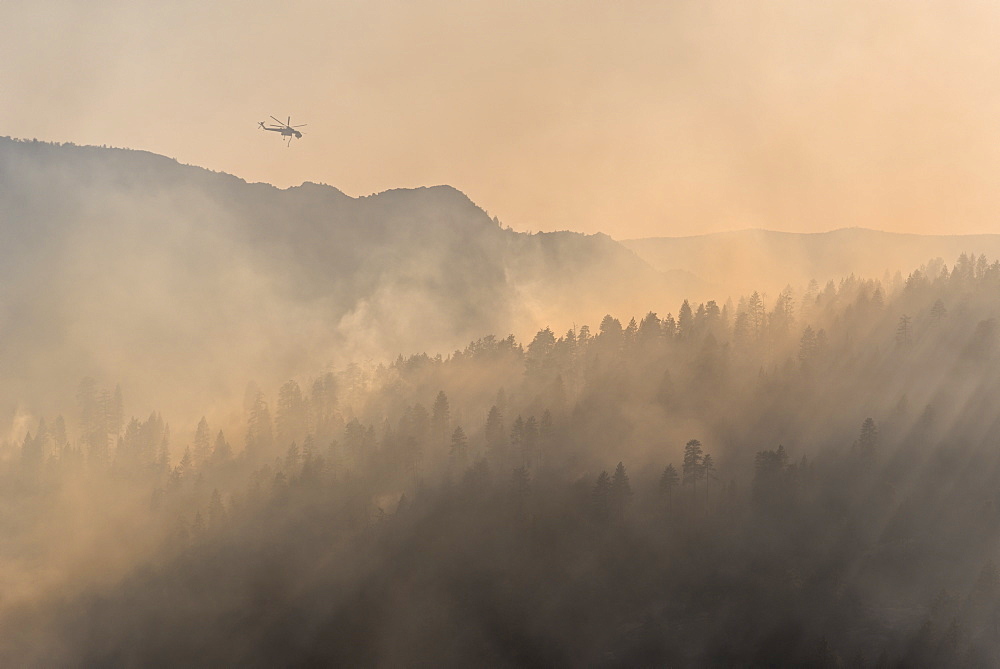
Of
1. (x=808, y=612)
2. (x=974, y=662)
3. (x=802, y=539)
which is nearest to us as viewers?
(x=974, y=662)

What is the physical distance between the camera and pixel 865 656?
16625 cm

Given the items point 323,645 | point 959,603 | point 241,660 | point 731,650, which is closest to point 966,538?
point 959,603

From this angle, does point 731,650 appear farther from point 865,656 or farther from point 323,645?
point 323,645

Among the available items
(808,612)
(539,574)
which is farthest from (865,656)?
(539,574)

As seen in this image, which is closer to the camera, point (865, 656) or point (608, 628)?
point (865, 656)

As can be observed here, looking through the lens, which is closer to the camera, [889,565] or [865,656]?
[865,656]

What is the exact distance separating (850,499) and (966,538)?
874 inches

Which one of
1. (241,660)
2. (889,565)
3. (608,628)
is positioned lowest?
(241,660)

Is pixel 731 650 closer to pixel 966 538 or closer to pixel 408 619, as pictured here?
pixel 966 538

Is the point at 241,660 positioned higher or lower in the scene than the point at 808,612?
lower

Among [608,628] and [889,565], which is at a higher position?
[889,565]

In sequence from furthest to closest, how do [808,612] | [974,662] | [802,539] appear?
1. [802,539]
2. [808,612]
3. [974,662]

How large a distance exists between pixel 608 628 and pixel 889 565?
177ft

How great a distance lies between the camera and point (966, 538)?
604 feet
